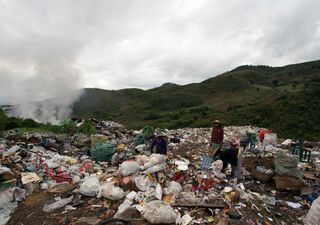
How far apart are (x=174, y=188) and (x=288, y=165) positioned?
2525 millimetres

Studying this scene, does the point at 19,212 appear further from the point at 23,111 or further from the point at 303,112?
the point at 23,111

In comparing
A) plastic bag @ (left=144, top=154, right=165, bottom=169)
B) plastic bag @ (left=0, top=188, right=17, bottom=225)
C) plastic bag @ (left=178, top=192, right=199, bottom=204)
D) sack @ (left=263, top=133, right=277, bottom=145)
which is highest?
plastic bag @ (left=144, top=154, right=165, bottom=169)

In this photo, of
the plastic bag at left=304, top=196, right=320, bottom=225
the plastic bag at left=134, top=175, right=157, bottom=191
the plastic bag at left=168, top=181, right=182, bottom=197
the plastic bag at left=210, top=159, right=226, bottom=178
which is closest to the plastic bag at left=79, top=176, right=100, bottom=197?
the plastic bag at left=134, top=175, right=157, bottom=191

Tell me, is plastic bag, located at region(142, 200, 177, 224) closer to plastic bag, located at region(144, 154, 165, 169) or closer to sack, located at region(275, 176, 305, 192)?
plastic bag, located at region(144, 154, 165, 169)

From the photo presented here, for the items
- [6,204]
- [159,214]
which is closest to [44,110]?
[6,204]

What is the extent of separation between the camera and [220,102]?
57.3 m

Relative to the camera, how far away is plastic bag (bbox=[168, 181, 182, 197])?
179 inches

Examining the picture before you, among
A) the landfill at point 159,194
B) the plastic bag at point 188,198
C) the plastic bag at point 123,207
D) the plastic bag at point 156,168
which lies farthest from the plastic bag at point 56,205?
the plastic bag at point 188,198

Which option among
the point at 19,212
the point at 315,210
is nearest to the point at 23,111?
the point at 19,212

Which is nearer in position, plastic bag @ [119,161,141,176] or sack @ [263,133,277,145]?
plastic bag @ [119,161,141,176]

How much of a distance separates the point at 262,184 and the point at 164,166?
2.49 m

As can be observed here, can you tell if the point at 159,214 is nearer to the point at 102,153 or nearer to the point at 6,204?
the point at 6,204

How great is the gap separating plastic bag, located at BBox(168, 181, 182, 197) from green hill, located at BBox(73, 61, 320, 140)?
21.5 m

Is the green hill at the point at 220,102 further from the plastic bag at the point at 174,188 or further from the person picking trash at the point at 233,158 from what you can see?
the plastic bag at the point at 174,188
